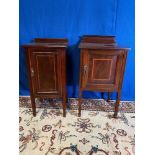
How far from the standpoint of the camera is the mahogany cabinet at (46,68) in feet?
5.12

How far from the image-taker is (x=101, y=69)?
1.60 metres

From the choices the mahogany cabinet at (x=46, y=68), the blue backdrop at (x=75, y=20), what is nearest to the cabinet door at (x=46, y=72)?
the mahogany cabinet at (x=46, y=68)

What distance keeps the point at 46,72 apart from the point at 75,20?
2.33 feet

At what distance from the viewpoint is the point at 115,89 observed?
1.69 metres

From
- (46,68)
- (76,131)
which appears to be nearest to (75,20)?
(46,68)

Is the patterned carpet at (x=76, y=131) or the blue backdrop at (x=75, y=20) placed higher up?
the blue backdrop at (x=75, y=20)

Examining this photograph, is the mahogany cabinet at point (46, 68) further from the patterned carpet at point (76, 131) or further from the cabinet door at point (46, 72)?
the patterned carpet at point (76, 131)

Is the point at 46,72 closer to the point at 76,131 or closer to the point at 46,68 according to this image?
the point at 46,68

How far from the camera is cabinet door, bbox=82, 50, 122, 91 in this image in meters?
1.54

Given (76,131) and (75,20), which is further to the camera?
(75,20)

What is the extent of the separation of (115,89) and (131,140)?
0.50 m

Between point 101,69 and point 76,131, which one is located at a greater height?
point 101,69

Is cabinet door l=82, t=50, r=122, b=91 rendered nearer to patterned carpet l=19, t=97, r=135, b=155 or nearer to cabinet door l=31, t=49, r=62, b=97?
cabinet door l=31, t=49, r=62, b=97
